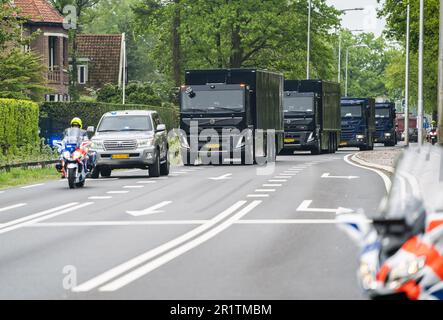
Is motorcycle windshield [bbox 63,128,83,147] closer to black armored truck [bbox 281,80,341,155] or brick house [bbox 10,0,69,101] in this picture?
black armored truck [bbox 281,80,341,155]

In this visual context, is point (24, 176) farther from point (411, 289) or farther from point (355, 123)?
→ point (355, 123)

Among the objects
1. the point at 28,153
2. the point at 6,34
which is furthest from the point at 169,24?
the point at 28,153

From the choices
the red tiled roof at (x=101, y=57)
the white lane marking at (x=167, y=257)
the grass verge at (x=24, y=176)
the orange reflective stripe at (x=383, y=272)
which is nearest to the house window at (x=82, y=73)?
the red tiled roof at (x=101, y=57)

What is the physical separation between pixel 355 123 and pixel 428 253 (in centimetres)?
5852

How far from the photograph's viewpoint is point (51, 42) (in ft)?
227

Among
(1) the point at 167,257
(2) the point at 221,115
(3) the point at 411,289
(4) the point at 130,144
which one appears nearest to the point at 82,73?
(2) the point at 221,115

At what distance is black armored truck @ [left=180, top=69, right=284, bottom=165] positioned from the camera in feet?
133

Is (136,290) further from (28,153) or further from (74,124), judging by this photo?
(28,153)

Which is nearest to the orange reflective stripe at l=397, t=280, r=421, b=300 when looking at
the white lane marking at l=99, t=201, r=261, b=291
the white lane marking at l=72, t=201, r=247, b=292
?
the white lane marking at l=99, t=201, r=261, b=291

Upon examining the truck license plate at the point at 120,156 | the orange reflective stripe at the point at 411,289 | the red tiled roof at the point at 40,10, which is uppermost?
the red tiled roof at the point at 40,10

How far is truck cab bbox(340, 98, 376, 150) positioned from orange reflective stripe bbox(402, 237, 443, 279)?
57984mm

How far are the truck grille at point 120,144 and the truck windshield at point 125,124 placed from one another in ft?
3.16

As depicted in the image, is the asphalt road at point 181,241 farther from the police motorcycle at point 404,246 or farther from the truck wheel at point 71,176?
the police motorcycle at point 404,246

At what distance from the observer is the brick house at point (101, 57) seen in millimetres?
97688
